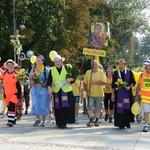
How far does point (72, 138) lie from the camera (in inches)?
409

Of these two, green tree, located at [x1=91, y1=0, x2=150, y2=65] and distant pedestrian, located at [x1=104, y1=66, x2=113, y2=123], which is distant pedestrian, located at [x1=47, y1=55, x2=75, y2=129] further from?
green tree, located at [x1=91, y1=0, x2=150, y2=65]

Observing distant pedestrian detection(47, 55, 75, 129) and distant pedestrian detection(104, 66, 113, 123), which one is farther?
distant pedestrian detection(104, 66, 113, 123)

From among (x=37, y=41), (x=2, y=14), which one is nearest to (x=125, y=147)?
(x=2, y=14)

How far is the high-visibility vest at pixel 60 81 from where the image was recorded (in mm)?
12289

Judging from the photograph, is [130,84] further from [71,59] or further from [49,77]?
[71,59]

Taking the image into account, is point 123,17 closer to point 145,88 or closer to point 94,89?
point 94,89

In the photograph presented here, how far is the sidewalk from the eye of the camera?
9.35 m

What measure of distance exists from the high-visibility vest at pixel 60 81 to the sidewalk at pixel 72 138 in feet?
3.49

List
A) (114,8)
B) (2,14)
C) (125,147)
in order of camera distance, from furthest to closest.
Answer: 1. (114,8)
2. (2,14)
3. (125,147)

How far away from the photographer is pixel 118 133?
1158 centimetres

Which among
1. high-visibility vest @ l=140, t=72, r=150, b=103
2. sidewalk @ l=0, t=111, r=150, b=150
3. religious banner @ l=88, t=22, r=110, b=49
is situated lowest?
sidewalk @ l=0, t=111, r=150, b=150

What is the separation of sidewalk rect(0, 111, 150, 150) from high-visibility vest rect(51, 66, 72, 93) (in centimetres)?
106

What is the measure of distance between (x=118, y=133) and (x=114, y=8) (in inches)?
1851

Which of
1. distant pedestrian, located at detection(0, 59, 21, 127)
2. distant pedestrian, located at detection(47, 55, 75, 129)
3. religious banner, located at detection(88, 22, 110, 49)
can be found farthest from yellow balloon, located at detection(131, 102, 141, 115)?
religious banner, located at detection(88, 22, 110, 49)
